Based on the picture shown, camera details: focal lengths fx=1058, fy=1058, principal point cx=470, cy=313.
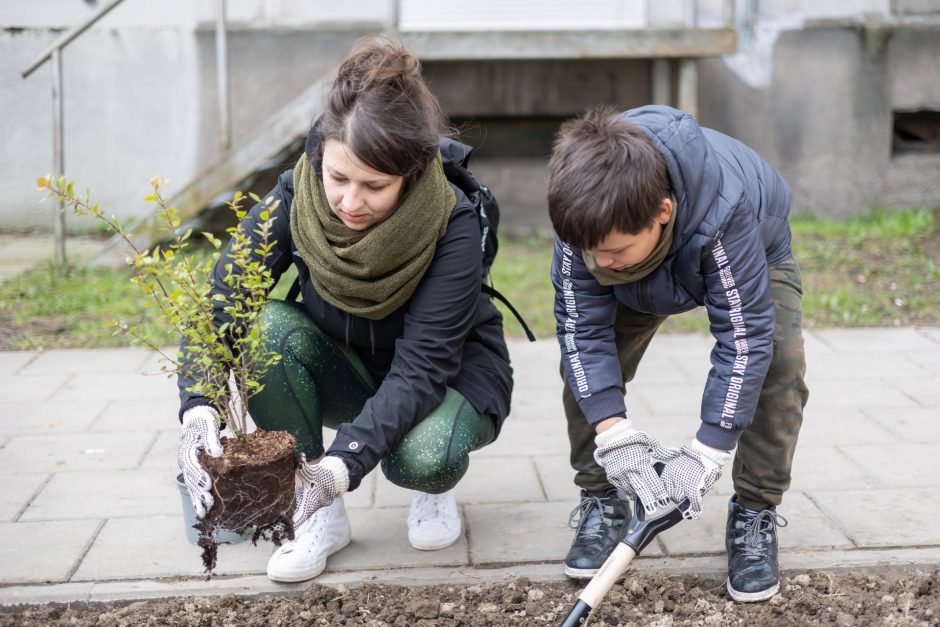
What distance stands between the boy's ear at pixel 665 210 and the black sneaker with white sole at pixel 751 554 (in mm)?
904

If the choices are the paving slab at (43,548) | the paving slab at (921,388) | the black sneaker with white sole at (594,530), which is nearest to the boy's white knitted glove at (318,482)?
the black sneaker with white sole at (594,530)

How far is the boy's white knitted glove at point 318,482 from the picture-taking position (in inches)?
98.0

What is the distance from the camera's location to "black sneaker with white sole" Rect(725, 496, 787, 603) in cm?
268

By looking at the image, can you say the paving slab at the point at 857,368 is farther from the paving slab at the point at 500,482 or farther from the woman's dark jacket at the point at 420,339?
the woman's dark jacket at the point at 420,339

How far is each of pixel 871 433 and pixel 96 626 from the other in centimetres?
275

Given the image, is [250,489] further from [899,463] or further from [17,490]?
[899,463]

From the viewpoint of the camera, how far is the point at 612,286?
265cm

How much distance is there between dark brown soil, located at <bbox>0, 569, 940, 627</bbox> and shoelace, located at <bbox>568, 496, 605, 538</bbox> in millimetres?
163

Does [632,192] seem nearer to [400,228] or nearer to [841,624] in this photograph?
[400,228]

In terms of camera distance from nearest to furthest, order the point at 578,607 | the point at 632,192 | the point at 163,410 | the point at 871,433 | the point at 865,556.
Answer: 1. the point at 632,192
2. the point at 578,607
3. the point at 865,556
4. the point at 871,433
5. the point at 163,410

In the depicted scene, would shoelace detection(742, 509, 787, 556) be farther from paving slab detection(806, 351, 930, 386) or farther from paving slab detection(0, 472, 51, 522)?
paving slab detection(0, 472, 51, 522)

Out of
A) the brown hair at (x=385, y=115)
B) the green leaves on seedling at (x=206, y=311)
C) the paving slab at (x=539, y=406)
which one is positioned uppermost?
the brown hair at (x=385, y=115)

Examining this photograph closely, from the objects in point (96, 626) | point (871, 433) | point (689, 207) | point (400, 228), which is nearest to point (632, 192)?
point (689, 207)

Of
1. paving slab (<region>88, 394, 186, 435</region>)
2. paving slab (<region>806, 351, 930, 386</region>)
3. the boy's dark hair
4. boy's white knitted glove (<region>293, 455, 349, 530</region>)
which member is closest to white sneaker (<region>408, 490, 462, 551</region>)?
boy's white knitted glove (<region>293, 455, 349, 530</region>)
